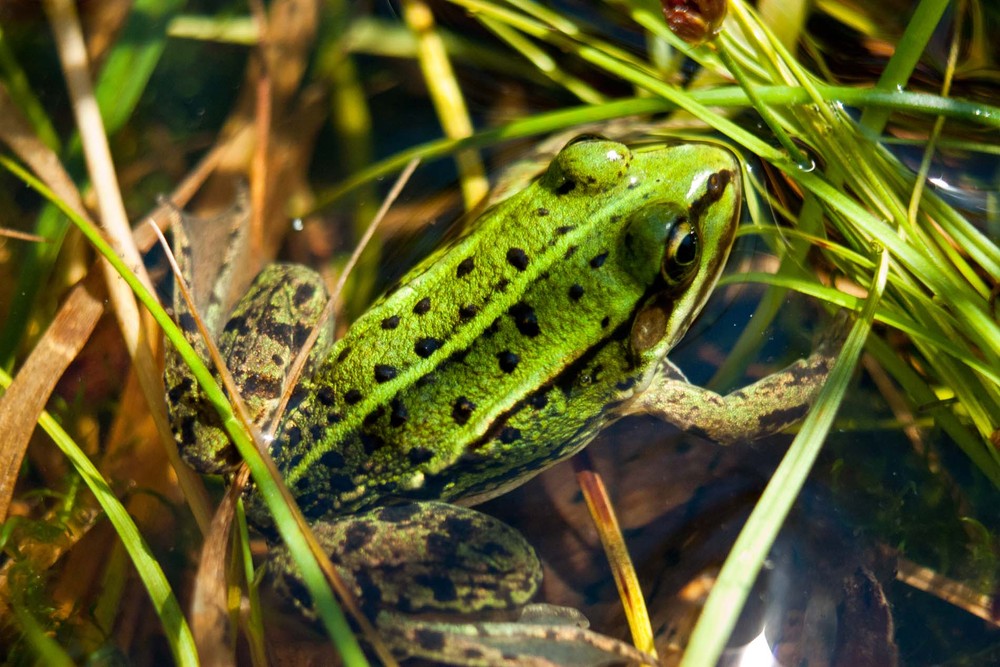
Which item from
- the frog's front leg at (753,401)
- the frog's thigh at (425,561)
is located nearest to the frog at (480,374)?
the frog's thigh at (425,561)

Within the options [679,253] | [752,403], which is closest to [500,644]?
[752,403]

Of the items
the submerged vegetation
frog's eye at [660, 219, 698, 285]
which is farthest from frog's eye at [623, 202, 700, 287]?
the submerged vegetation

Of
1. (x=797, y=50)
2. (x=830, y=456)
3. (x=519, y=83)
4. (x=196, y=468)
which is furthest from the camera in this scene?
(x=519, y=83)

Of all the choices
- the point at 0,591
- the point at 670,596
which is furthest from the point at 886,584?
the point at 0,591

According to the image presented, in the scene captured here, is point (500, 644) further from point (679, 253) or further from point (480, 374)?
point (679, 253)

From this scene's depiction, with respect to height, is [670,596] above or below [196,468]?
below

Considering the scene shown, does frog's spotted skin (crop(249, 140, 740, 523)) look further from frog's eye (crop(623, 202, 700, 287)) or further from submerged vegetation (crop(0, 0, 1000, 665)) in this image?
submerged vegetation (crop(0, 0, 1000, 665))

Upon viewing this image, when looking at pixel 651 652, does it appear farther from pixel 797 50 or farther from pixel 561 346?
pixel 797 50

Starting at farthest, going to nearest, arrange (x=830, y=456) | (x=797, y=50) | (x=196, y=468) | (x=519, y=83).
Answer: (x=519, y=83) < (x=797, y=50) < (x=830, y=456) < (x=196, y=468)
